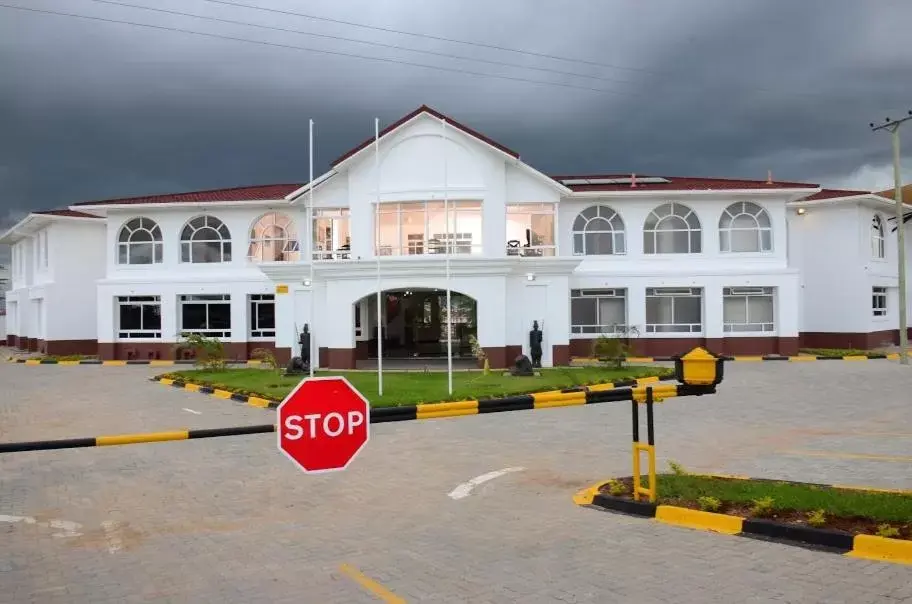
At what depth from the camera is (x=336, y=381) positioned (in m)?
5.70

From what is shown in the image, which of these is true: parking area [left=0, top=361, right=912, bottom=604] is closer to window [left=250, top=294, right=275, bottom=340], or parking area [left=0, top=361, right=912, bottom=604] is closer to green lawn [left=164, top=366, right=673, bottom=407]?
green lawn [left=164, top=366, right=673, bottom=407]

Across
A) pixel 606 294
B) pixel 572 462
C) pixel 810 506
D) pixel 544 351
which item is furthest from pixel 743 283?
pixel 810 506

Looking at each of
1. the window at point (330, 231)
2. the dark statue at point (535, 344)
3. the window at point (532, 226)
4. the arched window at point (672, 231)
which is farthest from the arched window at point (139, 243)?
the arched window at point (672, 231)

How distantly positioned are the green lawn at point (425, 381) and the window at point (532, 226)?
578cm

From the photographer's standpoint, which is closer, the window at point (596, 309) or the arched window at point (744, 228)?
the arched window at point (744, 228)

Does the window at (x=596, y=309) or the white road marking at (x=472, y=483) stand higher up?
the window at (x=596, y=309)

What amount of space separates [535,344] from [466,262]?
3729 mm

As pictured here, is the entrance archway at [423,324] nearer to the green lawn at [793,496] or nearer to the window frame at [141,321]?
the window frame at [141,321]

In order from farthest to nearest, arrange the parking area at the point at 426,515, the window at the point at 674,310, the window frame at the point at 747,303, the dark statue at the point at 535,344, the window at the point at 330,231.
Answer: the window at the point at 674,310 < the window frame at the point at 747,303 < the window at the point at 330,231 < the dark statue at the point at 535,344 < the parking area at the point at 426,515

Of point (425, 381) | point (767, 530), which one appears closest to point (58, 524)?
point (767, 530)

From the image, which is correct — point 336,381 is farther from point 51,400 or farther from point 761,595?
point 51,400

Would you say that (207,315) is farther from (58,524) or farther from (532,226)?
(58,524)

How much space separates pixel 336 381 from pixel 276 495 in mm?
4252

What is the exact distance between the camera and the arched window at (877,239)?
34250 mm
